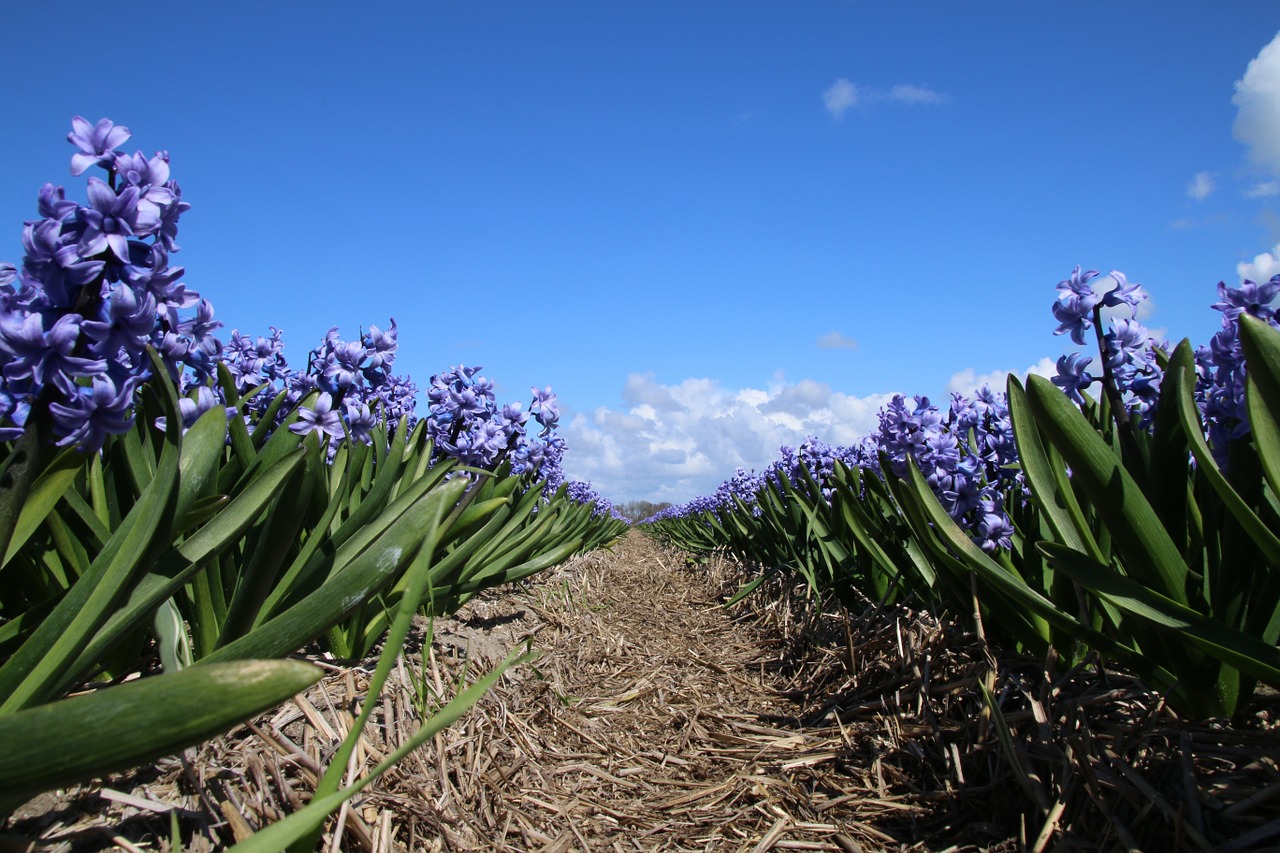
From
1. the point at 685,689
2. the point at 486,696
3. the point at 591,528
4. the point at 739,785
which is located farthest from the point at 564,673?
the point at 591,528

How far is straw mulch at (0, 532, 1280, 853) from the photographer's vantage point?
5.78ft

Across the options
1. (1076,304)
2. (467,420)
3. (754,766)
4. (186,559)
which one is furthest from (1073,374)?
(467,420)

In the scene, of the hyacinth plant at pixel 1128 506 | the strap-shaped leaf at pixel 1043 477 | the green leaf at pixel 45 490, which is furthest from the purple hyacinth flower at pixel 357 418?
the strap-shaped leaf at pixel 1043 477

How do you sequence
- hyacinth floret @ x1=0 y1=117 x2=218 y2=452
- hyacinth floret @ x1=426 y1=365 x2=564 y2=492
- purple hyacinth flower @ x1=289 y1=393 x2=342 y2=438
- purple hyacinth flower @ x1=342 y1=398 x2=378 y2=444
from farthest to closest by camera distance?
hyacinth floret @ x1=426 y1=365 x2=564 y2=492, purple hyacinth flower @ x1=342 y1=398 x2=378 y2=444, purple hyacinth flower @ x1=289 y1=393 x2=342 y2=438, hyacinth floret @ x1=0 y1=117 x2=218 y2=452

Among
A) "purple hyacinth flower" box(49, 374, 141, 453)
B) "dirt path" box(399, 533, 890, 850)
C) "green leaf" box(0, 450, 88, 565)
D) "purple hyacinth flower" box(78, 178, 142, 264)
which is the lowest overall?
"dirt path" box(399, 533, 890, 850)

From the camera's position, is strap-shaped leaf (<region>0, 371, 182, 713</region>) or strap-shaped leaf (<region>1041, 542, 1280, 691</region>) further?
strap-shaped leaf (<region>1041, 542, 1280, 691</region>)

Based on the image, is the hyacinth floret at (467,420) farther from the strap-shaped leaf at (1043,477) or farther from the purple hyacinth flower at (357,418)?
the strap-shaped leaf at (1043,477)

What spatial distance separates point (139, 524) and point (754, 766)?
81.0 inches

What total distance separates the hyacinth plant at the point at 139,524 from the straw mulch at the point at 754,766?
1.02 feet

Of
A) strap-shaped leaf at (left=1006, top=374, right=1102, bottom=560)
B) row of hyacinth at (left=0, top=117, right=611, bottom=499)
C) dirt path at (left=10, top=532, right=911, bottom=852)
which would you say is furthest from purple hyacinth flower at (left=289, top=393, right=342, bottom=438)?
strap-shaped leaf at (left=1006, top=374, right=1102, bottom=560)

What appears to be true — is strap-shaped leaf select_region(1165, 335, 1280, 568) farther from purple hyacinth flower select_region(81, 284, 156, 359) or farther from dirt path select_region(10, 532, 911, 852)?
purple hyacinth flower select_region(81, 284, 156, 359)

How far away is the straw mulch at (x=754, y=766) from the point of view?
1.76 meters

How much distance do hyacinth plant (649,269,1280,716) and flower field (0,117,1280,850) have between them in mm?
12

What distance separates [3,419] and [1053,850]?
7.98ft
